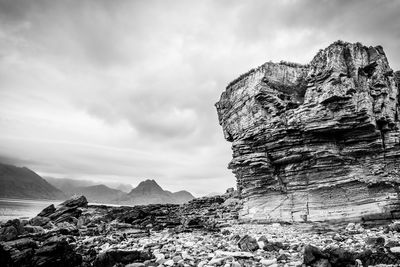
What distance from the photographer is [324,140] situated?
19641 mm

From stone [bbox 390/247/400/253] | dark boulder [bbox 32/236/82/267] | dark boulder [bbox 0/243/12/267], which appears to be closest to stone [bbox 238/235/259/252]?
stone [bbox 390/247/400/253]

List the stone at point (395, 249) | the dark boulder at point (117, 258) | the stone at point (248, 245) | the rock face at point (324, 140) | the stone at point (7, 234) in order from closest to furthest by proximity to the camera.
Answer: the stone at point (395, 249)
the dark boulder at point (117, 258)
the stone at point (248, 245)
the stone at point (7, 234)
the rock face at point (324, 140)

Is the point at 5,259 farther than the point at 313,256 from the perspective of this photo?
Yes

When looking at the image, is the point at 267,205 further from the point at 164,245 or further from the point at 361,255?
the point at 361,255

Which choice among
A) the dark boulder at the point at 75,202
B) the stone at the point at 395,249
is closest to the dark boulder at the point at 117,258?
the stone at the point at 395,249

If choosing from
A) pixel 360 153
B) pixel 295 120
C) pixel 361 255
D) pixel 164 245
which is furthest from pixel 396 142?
pixel 164 245

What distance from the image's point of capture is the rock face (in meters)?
17.8

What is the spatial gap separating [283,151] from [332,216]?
621 centimetres

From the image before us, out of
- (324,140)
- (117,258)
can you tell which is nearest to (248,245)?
(117,258)

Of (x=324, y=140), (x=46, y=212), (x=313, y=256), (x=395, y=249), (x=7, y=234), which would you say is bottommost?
(x=46, y=212)

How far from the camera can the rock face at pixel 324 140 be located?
699 inches

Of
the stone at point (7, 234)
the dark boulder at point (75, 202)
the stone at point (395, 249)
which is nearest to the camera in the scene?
the stone at point (395, 249)

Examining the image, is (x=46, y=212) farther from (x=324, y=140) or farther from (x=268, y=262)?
(x=324, y=140)

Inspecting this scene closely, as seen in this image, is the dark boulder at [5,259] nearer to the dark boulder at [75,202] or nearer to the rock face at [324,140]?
the rock face at [324,140]
